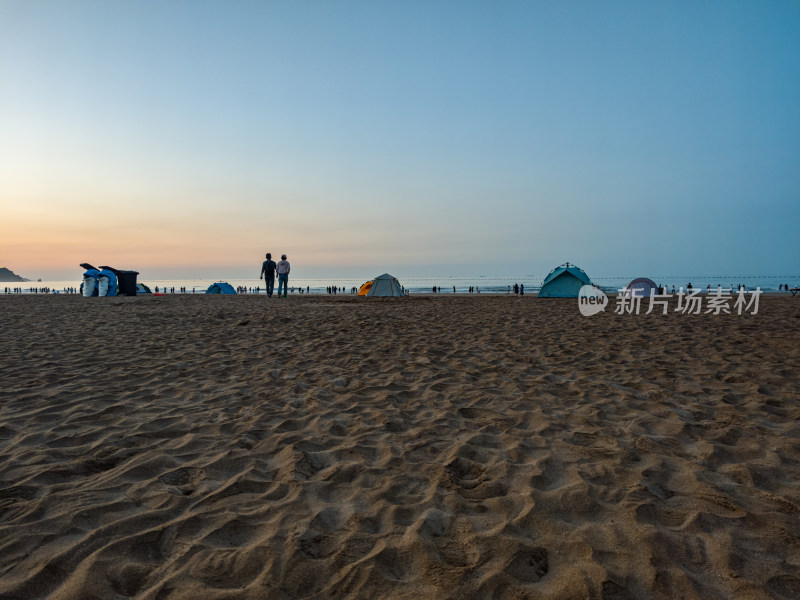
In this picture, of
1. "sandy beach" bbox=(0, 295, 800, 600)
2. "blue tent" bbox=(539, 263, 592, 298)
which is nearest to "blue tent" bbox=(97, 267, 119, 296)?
"sandy beach" bbox=(0, 295, 800, 600)

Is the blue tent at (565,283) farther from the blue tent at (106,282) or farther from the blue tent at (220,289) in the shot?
the blue tent at (220,289)

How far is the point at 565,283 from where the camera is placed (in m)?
29.0

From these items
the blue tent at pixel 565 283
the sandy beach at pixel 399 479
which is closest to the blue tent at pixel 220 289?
the blue tent at pixel 565 283

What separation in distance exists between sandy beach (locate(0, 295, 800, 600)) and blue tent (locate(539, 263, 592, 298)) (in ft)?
72.2

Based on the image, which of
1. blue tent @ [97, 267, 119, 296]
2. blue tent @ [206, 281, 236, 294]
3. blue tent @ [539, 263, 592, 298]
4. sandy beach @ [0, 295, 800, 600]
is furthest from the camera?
blue tent @ [206, 281, 236, 294]

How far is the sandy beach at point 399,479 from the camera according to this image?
2.29 m

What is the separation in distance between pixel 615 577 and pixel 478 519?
0.80 m

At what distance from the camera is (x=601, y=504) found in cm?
297

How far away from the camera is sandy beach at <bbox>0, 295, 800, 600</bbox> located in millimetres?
2293

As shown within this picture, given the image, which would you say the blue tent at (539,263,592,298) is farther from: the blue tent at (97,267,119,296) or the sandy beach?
the blue tent at (97,267,119,296)

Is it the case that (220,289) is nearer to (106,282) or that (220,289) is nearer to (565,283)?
(106,282)

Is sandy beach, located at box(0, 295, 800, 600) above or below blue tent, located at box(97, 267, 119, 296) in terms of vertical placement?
below

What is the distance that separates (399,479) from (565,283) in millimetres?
27862

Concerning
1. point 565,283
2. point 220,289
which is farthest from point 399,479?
point 220,289
